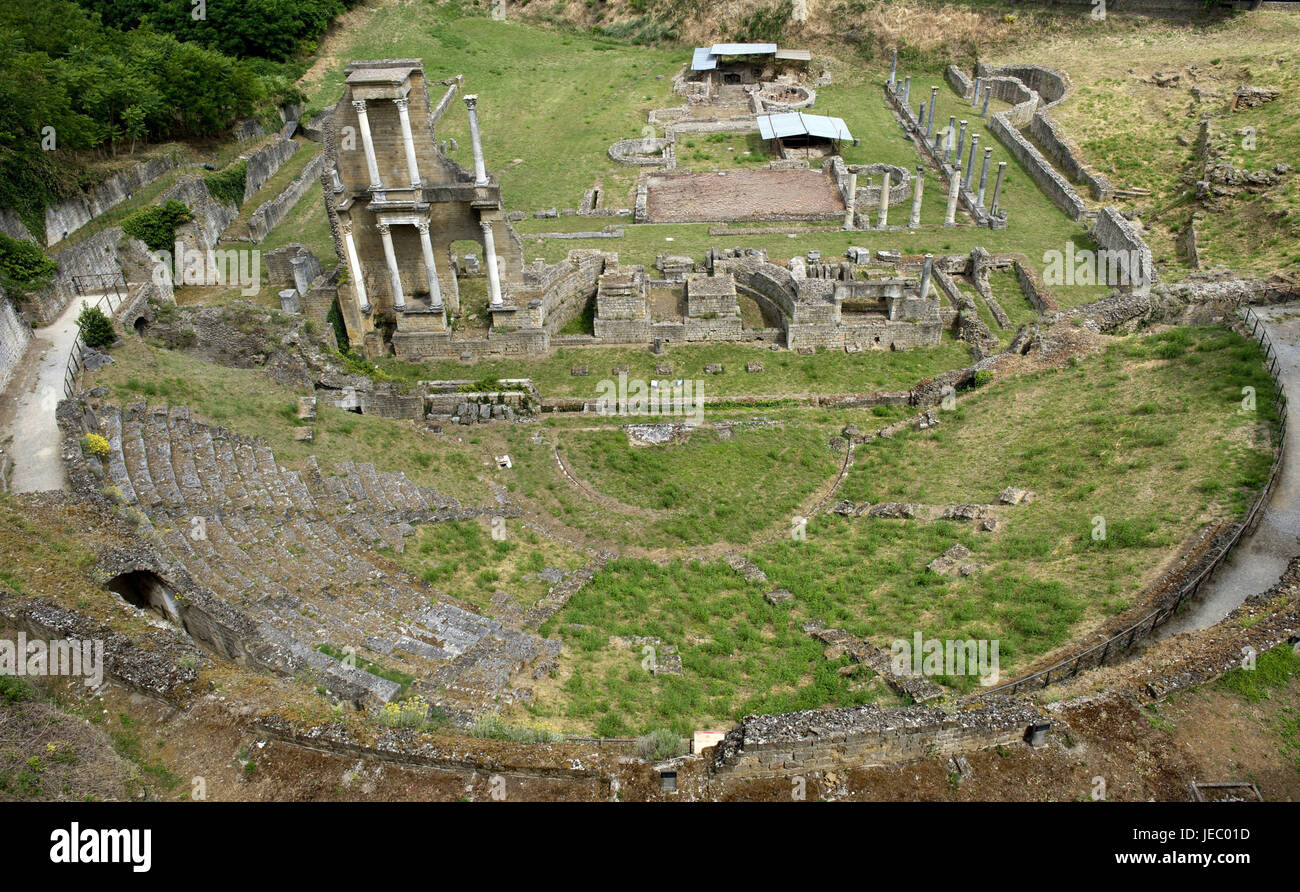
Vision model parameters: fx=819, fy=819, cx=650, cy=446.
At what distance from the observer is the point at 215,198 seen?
42.7 m

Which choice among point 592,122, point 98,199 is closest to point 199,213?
point 98,199

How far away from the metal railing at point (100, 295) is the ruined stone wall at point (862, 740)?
22400mm

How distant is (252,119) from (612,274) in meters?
33.2

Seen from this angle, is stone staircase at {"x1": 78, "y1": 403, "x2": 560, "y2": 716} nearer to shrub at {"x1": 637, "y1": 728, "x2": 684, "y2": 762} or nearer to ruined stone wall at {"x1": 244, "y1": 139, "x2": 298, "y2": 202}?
shrub at {"x1": 637, "y1": 728, "x2": 684, "y2": 762}

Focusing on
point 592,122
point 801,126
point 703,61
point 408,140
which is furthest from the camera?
point 703,61

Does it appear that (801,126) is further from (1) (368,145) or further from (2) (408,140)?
(1) (368,145)

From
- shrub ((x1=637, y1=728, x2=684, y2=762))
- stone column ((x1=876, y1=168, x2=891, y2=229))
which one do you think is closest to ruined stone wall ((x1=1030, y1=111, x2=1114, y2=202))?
stone column ((x1=876, y1=168, x2=891, y2=229))

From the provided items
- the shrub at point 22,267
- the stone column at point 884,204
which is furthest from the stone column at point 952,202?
the shrub at point 22,267

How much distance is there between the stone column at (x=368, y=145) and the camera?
2909cm

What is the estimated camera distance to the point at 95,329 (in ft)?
79.9

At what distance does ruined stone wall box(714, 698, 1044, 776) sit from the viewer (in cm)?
1194

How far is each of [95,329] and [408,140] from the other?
39.6 ft

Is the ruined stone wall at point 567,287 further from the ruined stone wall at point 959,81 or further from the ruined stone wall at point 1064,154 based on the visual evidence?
the ruined stone wall at point 959,81

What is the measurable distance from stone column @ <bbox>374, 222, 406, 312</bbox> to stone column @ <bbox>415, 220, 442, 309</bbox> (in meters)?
1.09
